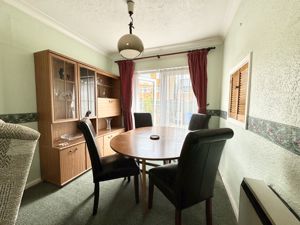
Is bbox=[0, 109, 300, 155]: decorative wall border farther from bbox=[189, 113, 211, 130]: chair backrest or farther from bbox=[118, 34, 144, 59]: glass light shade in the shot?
bbox=[118, 34, 144, 59]: glass light shade

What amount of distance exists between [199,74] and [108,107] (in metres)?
2.11

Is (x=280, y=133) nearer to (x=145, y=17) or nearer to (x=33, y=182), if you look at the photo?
(x=145, y=17)

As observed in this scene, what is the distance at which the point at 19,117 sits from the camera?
1831mm

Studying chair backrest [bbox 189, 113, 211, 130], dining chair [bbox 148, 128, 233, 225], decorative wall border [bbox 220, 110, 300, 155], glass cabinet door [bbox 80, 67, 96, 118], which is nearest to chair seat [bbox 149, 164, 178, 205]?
dining chair [bbox 148, 128, 233, 225]

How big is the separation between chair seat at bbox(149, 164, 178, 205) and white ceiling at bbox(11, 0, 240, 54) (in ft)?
6.59

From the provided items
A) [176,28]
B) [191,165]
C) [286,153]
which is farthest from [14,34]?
[286,153]

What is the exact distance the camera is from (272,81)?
0.94m

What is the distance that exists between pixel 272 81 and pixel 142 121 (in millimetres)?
2339

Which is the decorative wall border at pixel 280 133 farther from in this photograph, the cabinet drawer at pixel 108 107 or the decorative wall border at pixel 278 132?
the cabinet drawer at pixel 108 107

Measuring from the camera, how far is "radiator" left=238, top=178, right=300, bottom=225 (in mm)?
608

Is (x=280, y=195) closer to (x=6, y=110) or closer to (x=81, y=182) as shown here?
(x=81, y=182)

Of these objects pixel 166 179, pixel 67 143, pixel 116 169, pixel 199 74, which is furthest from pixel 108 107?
pixel 166 179

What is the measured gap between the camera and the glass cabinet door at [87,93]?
8.16 feet

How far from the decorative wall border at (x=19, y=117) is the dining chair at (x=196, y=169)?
2.02 meters
